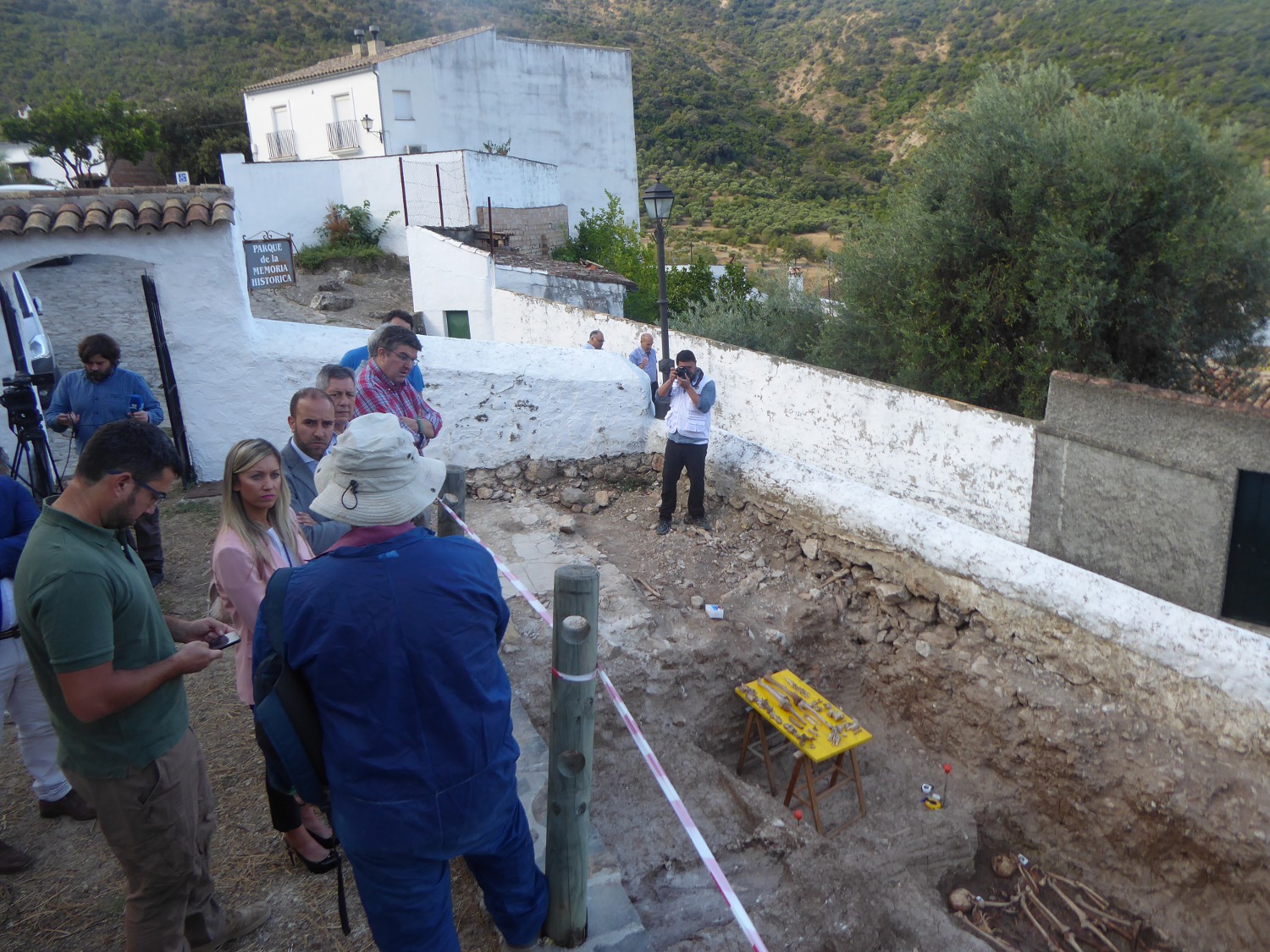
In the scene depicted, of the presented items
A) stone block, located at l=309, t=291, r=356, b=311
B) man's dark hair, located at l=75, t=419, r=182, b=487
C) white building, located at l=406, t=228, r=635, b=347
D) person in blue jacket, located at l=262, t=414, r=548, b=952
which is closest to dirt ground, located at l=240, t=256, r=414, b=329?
stone block, located at l=309, t=291, r=356, b=311

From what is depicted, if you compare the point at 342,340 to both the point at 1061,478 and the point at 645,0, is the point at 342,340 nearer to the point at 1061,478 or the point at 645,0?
the point at 1061,478

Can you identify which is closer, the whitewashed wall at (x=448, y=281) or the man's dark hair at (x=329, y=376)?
the man's dark hair at (x=329, y=376)

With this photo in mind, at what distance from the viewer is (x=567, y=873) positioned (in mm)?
2514

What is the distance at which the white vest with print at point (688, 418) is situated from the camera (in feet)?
21.3

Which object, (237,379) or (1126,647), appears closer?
(1126,647)

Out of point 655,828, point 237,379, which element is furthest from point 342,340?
point 655,828

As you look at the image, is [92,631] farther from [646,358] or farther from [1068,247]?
[1068,247]

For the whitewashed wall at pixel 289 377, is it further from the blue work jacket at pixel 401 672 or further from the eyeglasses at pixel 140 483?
the blue work jacket at pixel 401 672

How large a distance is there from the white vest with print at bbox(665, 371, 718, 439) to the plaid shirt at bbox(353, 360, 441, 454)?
229 centimetres

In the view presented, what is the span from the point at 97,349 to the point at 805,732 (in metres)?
4.75

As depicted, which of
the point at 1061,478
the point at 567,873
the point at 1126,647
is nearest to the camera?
the point at 567,873

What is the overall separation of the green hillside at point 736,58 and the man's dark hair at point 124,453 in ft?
106

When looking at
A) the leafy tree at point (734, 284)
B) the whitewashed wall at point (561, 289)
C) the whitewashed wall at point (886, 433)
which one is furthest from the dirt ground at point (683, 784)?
the leafy tree at point (734, 284)

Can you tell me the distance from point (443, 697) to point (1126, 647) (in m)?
3.89
